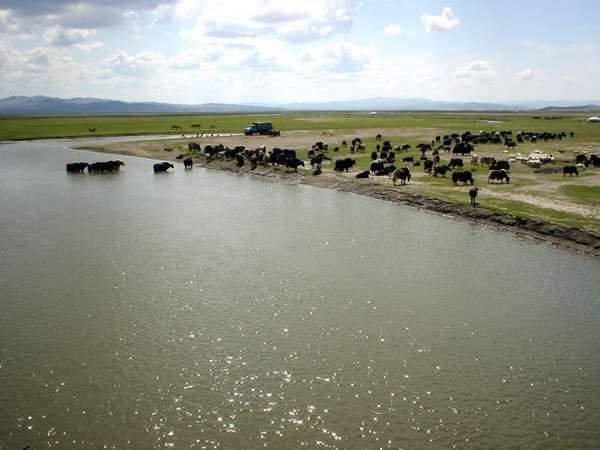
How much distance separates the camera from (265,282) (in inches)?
717

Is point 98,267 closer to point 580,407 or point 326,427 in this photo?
point 326,427

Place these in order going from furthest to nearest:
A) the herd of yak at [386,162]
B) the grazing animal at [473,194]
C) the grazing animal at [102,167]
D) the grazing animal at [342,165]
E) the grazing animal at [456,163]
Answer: the grazing animal at [102,167] → the grazing animal at [342,165] → the grazing animal at [456,163] → the herd of yak at [386,162] → the grazing animal at [473,194]

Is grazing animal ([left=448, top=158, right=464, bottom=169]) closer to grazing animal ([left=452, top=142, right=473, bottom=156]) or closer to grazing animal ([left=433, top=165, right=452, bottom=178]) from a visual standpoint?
grazing animal ([left=433, top=165, right=452, bottom=178])

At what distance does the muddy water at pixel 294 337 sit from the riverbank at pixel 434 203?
151 cm

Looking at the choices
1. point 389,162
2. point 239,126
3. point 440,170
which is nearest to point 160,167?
point 389,162

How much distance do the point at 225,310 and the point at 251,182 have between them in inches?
1026

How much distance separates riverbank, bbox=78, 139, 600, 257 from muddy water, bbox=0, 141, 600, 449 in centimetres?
151

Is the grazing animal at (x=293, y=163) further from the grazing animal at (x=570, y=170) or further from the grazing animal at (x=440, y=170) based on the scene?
the grazing animal at (x=570, y=170)

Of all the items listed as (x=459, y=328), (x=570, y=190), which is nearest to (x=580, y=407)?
(x=459, y=328)

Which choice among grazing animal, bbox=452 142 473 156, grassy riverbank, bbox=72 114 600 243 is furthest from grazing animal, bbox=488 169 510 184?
grazing animal, bbox=452 142 473 156

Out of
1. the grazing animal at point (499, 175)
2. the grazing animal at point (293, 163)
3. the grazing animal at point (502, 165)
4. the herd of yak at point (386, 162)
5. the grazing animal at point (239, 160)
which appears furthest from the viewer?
the grazing animal at point (239, 160)

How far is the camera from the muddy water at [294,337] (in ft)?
34.8

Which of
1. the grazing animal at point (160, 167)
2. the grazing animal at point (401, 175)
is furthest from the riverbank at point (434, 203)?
the grazing animal at point (160, 167)

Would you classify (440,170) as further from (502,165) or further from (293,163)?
(293,163)
